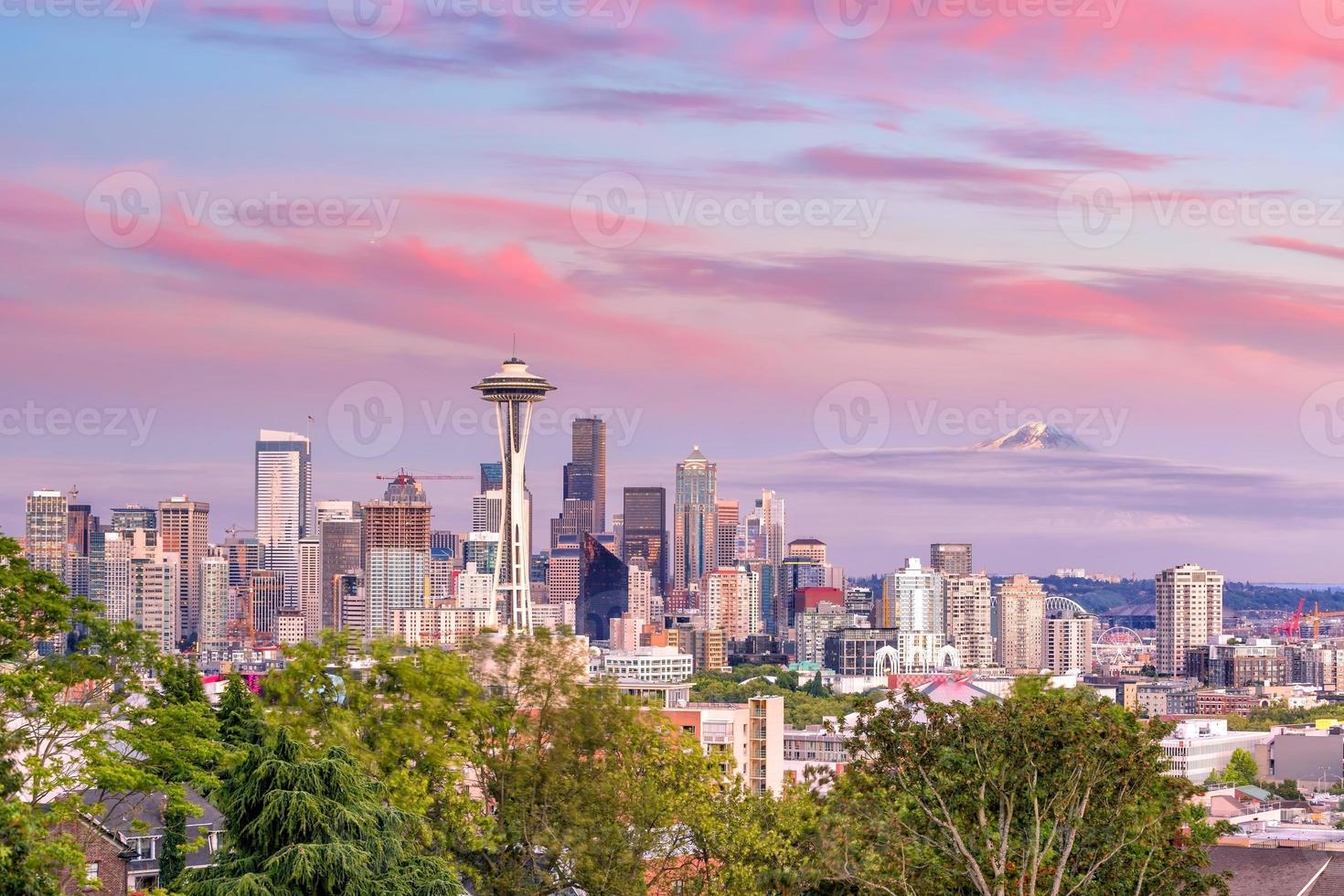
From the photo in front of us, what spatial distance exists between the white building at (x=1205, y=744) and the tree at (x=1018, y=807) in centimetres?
8841

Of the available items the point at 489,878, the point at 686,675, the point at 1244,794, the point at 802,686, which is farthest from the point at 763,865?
the point at 686,675

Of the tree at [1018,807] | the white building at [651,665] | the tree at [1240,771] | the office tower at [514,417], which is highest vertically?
the office tower at [514,417]

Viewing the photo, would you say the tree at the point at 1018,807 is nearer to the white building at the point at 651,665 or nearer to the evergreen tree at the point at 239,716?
the evergreen tree at the point at 239,716

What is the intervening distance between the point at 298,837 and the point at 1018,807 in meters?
9.44

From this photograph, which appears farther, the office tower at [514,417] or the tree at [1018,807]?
the office tower at [514,417]

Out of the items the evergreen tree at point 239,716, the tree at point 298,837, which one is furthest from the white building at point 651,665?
the tree at point 298,837

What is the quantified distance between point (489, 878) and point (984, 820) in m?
9.02

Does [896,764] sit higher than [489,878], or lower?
higher

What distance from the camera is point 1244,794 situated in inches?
3472

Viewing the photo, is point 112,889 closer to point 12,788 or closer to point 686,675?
point 12,788

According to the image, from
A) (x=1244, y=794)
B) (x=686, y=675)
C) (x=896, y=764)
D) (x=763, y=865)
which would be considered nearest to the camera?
(x=896, y=764)

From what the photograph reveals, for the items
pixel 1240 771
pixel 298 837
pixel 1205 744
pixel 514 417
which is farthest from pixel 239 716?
pixel 514 417

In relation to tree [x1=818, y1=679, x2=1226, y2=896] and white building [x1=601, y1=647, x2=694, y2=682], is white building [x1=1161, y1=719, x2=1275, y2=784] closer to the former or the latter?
white building [x1=601, y1=647, x2=694, y2=682]

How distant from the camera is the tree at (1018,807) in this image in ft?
88.3
